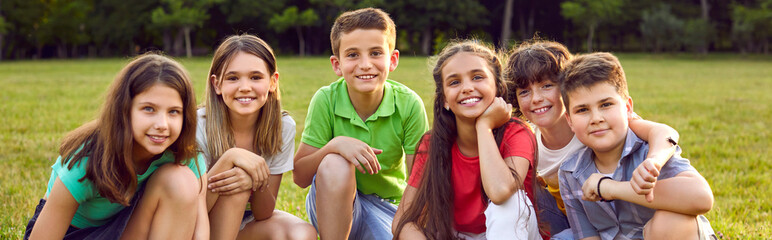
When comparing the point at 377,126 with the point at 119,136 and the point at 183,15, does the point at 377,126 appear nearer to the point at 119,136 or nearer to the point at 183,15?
the point at 119,136

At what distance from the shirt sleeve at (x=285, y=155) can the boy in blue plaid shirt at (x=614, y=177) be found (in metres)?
1.28

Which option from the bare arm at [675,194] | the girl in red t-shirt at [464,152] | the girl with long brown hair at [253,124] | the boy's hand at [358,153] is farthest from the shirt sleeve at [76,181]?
the bare arm at [675,194]

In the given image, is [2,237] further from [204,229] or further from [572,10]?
[572,10]

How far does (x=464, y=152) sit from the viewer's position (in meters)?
2.84

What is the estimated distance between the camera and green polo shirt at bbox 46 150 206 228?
7.45 ft

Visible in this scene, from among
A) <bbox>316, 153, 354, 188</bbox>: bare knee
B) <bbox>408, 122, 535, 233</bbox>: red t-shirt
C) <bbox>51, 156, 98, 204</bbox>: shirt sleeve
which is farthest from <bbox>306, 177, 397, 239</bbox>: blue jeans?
<bbox>51, 156, 98, 204</bbox>: shirt sleeve

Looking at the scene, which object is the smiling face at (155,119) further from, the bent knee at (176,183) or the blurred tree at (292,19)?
the blurred tree at (292,19)

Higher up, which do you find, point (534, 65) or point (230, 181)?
point (534, 65)

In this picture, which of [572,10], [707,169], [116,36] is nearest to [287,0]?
[116,36]

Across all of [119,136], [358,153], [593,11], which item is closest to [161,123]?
[119,136]

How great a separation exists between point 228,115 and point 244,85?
209 millimetres

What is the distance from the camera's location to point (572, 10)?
4372cm

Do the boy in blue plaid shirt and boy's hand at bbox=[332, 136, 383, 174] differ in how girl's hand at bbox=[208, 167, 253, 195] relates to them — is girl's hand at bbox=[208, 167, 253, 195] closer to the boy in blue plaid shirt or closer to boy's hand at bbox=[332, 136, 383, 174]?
boy's hand at bbox=[332, 136, 383, 174]

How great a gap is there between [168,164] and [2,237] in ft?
4.93
